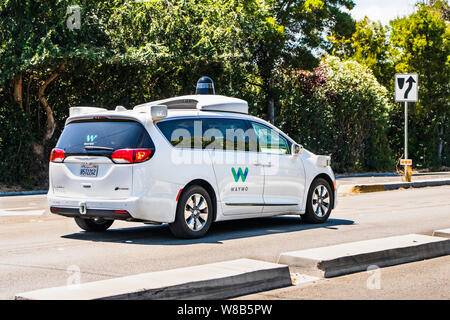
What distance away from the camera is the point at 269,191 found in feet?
35.2

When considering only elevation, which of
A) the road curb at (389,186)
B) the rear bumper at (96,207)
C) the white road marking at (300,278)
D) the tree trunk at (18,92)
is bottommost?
the white road marking at (300,278)

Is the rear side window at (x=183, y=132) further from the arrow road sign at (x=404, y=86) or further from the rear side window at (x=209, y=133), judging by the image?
the arrow road sign at (x=404, y=86)

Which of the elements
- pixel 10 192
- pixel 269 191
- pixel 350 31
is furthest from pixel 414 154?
pixel 269 191

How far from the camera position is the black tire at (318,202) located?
37.7 ft

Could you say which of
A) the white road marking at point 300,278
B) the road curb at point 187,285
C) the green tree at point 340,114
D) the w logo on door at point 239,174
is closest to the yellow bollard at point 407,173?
the green tree at point 340,114

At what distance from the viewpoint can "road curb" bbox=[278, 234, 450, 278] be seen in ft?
23.4

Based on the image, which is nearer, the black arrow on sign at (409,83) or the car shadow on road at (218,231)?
the car shadow on road at (218,231)

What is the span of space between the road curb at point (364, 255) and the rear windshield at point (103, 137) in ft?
9.18

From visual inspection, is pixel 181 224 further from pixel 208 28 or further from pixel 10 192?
pixel 208 28

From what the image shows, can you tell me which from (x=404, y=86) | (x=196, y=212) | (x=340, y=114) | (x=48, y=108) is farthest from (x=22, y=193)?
(x=340, y=114)

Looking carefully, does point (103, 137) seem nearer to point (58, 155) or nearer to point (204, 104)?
point (58, 155)

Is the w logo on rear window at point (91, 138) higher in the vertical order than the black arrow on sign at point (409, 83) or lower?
lower

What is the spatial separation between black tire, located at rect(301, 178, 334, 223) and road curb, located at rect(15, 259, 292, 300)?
469 centimetres
